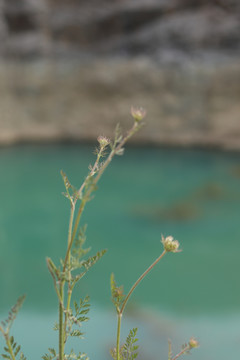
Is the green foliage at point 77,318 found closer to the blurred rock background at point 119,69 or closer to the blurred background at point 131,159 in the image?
the blurred background at point 131,159

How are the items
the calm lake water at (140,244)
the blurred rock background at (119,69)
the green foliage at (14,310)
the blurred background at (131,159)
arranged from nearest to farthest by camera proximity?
the green foliage at (14,310)
the calm lake water at (140,244)
the blurred background at (131,159)
the blurred rock background at (119,69)

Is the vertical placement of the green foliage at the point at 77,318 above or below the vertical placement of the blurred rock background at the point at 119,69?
below

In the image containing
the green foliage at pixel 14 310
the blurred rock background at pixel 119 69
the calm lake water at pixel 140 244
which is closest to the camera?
the green foliage at pixel 14 310

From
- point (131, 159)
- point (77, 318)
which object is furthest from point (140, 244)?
point (77, 318)

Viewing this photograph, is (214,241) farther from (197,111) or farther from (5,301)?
(197,111)

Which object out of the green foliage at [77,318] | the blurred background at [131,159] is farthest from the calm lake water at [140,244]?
the green foliage at [77,318]

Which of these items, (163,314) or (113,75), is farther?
(113,75)

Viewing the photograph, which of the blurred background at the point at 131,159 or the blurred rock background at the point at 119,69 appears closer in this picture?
the blurred background at the point at 131,159

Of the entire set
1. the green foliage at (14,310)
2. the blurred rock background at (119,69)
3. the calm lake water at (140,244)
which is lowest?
the green foliage at (14,310)

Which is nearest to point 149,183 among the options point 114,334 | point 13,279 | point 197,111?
point 197,111
